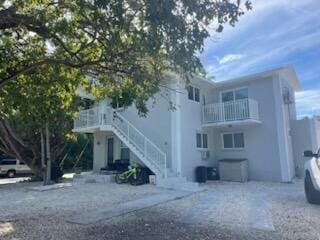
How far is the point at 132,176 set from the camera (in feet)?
47.0

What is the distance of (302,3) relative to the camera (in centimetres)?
825

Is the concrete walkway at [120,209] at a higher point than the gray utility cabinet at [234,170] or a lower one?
lower

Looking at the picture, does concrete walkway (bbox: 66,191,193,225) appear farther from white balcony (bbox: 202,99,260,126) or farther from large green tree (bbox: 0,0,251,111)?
white balcony (bbox: 202,99,260,126)

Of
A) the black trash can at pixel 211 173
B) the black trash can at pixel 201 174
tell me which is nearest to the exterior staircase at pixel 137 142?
the black trash can at pixel 201 174

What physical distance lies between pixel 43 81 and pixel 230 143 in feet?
39.0

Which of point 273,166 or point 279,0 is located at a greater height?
point 279,0

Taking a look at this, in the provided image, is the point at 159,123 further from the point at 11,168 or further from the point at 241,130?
the point at 11,168

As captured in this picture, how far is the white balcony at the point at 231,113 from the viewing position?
49.5 feet

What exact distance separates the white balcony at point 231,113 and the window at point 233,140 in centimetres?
161

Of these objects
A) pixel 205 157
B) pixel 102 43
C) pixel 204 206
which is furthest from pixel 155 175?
pixel 102 43

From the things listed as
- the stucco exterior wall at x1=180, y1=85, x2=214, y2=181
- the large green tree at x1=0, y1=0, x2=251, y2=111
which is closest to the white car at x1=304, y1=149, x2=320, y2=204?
the large green tree at x1=0, y1=0, x2=251, y2=111

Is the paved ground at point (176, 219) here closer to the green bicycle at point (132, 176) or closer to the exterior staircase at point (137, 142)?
the exterior staircase at point (137, 142)

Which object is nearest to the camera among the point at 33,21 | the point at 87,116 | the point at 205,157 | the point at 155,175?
the point at 33,21

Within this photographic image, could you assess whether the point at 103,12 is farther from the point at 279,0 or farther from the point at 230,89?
the point at 230,89
